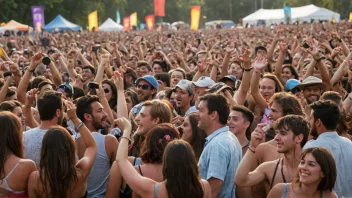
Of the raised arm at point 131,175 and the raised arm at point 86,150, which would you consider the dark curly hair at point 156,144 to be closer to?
the raised arm at point 131,175

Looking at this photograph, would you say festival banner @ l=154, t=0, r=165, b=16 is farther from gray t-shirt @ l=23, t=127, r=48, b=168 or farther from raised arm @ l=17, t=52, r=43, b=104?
gray t-shirt @ l=23, t=127, r=48, b=168

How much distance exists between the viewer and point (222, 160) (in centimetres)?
586

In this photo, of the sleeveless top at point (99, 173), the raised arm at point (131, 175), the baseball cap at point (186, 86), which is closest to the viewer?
the raised arm at point (131, 175)

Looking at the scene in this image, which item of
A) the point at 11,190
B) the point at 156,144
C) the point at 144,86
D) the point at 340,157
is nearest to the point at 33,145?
the point at 11,190

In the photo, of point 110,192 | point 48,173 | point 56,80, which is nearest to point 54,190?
point 48,173

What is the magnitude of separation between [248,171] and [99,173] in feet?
5.20

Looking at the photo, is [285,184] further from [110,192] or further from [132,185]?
[110,192]

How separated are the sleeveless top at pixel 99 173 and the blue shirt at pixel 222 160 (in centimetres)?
109

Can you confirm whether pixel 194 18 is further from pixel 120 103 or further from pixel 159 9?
pixel 120 103

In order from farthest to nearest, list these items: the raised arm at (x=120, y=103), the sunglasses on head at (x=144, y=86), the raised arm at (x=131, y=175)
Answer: the sunglasses on head at (x=144, y=86) < the raised arm at (x=120, y=103) < the raised arm at (x=131, y=175)

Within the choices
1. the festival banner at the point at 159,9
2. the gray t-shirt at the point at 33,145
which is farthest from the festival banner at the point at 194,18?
the gray t-shirt at the point at 33,145

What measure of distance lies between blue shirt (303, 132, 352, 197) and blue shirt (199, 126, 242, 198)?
24.1 inches

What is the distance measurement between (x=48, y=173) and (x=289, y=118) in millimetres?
1934

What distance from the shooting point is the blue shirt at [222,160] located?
5820mm
